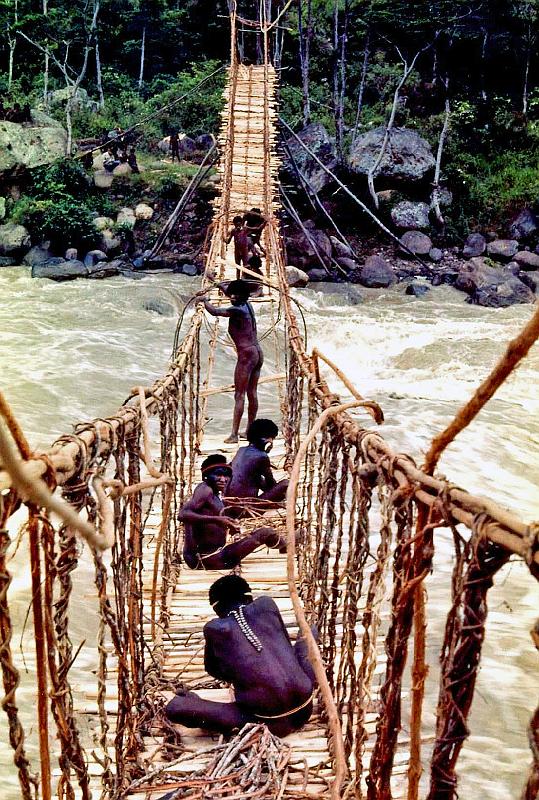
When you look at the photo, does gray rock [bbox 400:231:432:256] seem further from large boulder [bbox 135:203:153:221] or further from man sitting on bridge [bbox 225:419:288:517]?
man sitting on bridge [bbox 225:419:288:517]

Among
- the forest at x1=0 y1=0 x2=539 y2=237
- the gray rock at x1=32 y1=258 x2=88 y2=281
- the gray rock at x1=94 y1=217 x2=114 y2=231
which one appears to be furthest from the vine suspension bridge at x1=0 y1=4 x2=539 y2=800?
the forest at x1=0 y1=0 x2=539 y2=237

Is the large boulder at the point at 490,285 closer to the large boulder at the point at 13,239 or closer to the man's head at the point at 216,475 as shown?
the large boulder at the point at 13,239

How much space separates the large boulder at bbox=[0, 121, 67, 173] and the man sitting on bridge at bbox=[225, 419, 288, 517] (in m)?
11.6

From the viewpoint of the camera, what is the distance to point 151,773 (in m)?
1.96

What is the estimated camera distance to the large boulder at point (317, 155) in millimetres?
14008

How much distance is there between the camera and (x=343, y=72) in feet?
46.1

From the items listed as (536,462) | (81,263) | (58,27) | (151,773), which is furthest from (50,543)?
(58,27)

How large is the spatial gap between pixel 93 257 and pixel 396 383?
6.37 metres

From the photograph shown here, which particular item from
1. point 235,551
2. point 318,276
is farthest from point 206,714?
point 318,276

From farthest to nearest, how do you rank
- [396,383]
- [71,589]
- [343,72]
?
1. [343,72]
2. [396,383]
3. [71,589]

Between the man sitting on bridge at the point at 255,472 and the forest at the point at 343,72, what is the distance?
11174 millimetres

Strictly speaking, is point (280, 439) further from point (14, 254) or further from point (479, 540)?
point (14, 254)

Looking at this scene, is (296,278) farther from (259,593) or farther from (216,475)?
(259,593)

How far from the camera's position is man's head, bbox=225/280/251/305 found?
4.49m
